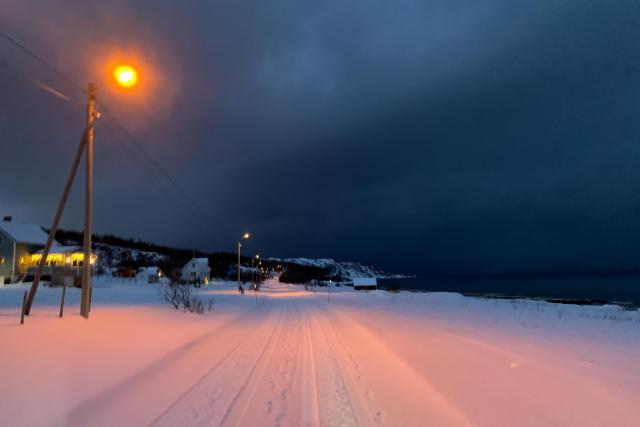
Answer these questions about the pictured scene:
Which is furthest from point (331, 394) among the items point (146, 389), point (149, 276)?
point (149, 276)

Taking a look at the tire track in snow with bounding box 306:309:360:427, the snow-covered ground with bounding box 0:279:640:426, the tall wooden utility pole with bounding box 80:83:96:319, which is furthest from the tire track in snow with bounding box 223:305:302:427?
the tall wooden utility pole with bounding box 80:83:96:319

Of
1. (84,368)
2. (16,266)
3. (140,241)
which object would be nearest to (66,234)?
(140,241)

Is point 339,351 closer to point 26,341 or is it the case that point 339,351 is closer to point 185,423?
point 185,423

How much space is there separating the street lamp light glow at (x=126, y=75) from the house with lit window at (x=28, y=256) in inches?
1381

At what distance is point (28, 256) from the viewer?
43.3 m

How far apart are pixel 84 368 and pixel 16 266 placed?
45.5m

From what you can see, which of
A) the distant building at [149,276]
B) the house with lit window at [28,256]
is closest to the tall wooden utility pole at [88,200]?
the house with lit window at [28,256]

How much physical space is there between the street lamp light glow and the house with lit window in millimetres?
35076

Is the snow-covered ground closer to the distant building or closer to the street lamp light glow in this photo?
the street lamp light glow

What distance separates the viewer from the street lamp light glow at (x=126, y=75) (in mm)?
9039

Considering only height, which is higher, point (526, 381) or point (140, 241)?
point (140, 241)

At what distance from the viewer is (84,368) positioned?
7184 millimetres

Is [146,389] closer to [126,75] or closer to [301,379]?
[301,379]

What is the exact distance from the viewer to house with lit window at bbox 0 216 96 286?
4031 cm
